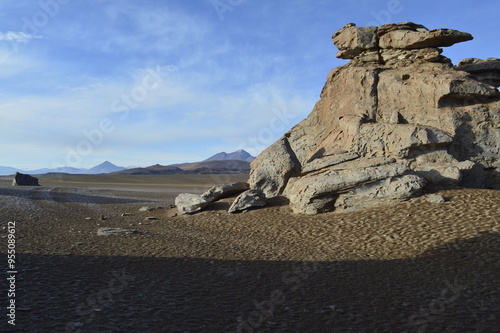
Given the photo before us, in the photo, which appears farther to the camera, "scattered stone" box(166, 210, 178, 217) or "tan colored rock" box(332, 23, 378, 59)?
"tan colored rock" box(332, 23, 378, 59)

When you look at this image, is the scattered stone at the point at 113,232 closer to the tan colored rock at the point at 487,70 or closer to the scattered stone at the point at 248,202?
the scattered stone at the point at 248,202

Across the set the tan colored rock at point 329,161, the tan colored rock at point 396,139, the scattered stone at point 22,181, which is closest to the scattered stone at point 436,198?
the tan colored rock at point 396,139

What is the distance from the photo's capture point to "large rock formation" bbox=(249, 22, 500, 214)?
53.2 feet

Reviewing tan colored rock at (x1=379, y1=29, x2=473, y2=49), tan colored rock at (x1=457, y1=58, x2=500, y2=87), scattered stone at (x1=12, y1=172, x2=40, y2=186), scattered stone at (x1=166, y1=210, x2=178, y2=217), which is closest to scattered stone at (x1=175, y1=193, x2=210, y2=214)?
scattered stone at (x1=166, y1=210, x2=178, y2=217)

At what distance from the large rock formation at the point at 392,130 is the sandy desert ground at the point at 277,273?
1.35 metres

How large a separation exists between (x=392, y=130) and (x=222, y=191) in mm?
10427

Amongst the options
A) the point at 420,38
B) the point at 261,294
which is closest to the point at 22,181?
the point at 420,38

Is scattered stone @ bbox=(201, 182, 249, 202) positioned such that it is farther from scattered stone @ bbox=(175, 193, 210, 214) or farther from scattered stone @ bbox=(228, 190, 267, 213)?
scattered stone @ bbox=(228, 190, 267, 213)

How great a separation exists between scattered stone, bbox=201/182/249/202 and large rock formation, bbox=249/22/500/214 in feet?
4.79

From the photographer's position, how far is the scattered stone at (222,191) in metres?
20.7

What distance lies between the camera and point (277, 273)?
938cm

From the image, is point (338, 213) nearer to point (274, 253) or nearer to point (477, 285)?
point (274, 253)

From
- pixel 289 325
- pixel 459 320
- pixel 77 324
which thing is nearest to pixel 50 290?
pixel 77 324

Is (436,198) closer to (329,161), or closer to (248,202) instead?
(329,161)
